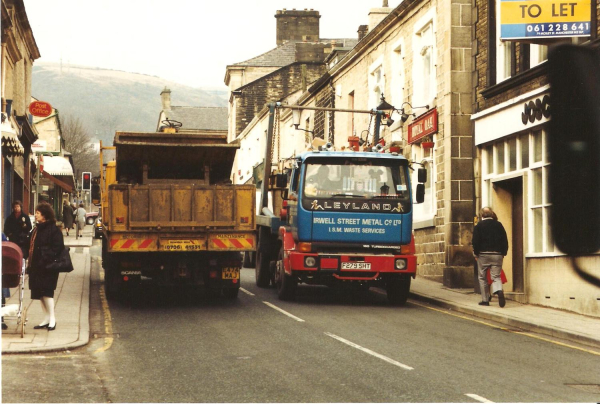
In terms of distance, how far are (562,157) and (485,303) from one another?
1508 cm

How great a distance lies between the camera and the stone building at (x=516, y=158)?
16.2m

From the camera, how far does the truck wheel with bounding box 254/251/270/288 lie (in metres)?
19.1

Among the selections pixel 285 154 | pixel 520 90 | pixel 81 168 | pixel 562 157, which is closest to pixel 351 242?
pixel 520 90

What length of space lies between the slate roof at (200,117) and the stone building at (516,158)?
74069 mm

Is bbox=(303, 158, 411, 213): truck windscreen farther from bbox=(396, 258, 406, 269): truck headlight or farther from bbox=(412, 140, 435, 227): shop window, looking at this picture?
bbox=(412, 140, 435, 227): shop window

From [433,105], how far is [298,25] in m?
45.1

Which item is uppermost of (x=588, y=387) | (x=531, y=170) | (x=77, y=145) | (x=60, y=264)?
(x=77, y=145)

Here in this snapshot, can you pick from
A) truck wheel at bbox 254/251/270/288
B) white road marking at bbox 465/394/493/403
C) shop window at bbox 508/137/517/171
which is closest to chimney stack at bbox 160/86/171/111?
truck wheel at bbox 254/251/270/288

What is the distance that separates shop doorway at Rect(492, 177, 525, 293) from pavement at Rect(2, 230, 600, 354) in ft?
3.09

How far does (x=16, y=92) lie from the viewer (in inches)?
1238

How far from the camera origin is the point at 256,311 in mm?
14602

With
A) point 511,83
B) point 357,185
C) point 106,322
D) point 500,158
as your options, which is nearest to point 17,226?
point 106,322

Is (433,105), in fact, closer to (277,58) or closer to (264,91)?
(264,91)

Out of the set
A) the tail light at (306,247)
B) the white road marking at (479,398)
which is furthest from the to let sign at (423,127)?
the white road marking at (479,398)
